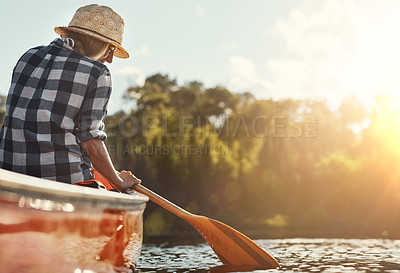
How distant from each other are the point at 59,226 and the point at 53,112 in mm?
733

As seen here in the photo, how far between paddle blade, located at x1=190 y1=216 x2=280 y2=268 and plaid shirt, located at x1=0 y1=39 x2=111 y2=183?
83.4 inches

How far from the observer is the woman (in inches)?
108

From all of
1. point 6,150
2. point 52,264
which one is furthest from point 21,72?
point 52,264

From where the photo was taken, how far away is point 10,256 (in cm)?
210

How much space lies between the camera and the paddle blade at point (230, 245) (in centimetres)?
469

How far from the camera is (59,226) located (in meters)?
2.40

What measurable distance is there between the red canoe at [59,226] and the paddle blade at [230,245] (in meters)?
1.79

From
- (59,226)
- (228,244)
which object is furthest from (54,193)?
(228,244)

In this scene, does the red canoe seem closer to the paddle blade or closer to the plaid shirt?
the plaid shirt

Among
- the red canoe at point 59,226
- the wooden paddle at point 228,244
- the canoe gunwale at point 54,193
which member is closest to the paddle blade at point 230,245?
the wooden paddle at point 228,244

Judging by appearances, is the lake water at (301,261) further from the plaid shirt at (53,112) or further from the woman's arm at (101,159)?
the plaid shirt at (53,112)

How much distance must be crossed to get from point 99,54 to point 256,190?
90.3ft

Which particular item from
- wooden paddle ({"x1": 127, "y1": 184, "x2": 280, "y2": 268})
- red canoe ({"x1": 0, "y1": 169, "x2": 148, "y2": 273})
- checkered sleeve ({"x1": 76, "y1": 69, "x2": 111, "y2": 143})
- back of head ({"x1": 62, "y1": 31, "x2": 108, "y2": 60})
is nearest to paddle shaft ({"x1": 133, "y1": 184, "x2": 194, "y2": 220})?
wooden paddle ({"x1": 127, "y1": 184, "x2": 280, "y2": 268})

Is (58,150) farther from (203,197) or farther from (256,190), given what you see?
(256,190)
